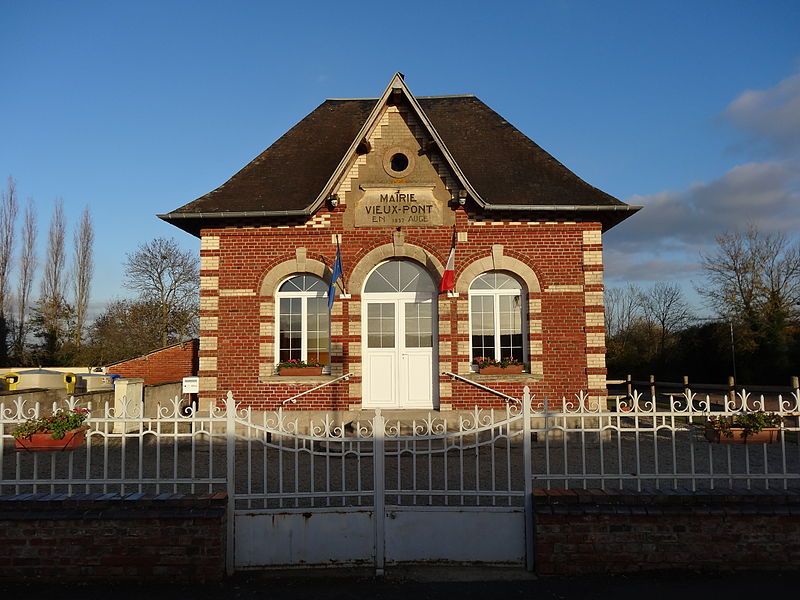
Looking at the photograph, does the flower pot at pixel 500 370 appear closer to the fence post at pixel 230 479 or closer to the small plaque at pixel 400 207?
the small plaque at pixel 400 207

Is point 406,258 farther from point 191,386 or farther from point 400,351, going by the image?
point 191,386

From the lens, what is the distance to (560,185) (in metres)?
12.4

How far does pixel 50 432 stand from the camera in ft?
17.5

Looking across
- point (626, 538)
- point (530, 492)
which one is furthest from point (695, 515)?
point (530, 492)

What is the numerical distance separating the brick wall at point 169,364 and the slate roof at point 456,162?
238 inches

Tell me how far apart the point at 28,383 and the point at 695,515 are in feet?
66.9

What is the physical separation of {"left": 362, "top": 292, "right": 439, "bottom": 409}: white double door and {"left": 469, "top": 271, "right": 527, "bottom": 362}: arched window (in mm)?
869

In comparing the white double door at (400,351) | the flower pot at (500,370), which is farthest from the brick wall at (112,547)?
the flower pot at (500,370)

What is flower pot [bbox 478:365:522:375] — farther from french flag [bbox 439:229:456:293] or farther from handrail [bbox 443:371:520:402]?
french flag [bbox 439:229:456:293]

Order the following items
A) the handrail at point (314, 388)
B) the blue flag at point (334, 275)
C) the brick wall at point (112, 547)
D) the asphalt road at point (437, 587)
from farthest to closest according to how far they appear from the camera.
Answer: the handrail at point (314, 388), the blue flag at point (334, 275), the brick wall at point (112, 547), the asphalt road at point (437, 587)

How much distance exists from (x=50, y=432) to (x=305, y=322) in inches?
275

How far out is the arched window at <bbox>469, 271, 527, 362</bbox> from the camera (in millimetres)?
12047

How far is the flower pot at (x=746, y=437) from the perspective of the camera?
5418 mm

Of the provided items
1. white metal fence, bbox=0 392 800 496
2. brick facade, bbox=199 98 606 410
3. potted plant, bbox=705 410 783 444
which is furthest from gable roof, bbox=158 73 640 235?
potted plant, bbox=705 410 783 444
